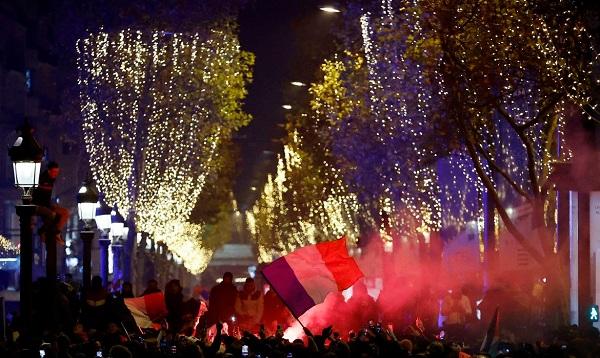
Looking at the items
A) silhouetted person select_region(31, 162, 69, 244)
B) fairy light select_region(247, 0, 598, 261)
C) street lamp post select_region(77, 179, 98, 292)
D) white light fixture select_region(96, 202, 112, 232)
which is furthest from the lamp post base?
white light fixture select_region(96, 202, 112, 232)

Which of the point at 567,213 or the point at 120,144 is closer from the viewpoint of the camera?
the point at 567,213

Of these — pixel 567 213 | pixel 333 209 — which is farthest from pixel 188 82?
pixel 567 213

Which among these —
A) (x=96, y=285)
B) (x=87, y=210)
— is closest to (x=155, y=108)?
(x=87, y=210)

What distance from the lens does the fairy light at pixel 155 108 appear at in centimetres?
4975

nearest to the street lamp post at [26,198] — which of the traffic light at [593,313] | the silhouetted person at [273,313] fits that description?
the silhouetted person at [273,313]

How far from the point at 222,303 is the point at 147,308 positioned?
1850 millimetres

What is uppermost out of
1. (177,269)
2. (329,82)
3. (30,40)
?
(30,40)

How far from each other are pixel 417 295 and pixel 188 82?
22.9 meters

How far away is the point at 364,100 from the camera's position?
44.6 m

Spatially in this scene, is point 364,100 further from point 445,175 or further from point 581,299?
point 581,299

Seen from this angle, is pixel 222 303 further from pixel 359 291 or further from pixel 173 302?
pixel 359 291

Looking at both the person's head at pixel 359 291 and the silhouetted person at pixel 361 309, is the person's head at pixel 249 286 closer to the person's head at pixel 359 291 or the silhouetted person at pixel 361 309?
the silhouetted person at pixel 361 309

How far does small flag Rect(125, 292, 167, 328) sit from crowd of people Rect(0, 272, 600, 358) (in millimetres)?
172

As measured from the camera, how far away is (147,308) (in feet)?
77.7
